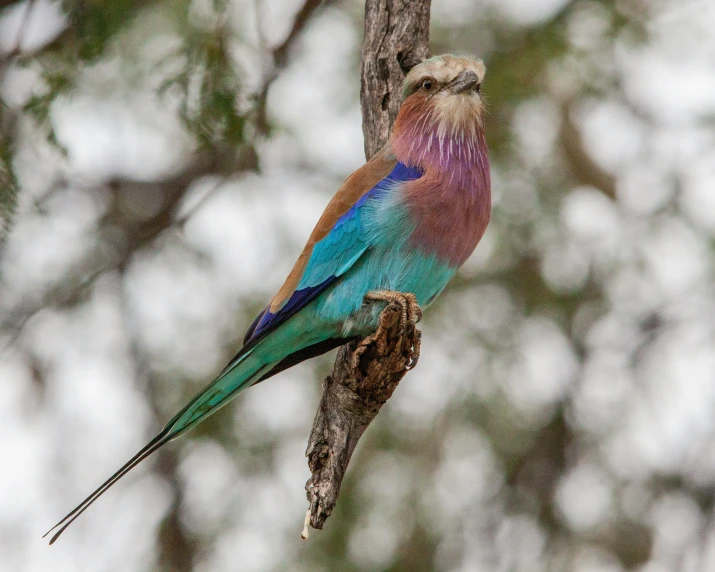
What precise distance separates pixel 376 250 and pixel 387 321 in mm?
479

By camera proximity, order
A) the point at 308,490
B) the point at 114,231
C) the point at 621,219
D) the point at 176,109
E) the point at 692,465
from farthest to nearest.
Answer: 1. the point at 621,219
2. the point at 692,465
3. the point at 114,231
4. the point at 176,109
5. the point at 308,490

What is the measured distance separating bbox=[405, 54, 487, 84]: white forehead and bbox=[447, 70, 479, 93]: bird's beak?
0.07 ft

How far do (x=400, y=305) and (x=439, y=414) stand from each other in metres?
2.95

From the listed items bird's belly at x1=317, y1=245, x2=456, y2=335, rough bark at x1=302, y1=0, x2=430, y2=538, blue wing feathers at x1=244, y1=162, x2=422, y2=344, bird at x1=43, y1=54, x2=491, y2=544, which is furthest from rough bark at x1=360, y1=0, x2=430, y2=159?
rough bark at x1=302, y1=0, x2=430, y2=538

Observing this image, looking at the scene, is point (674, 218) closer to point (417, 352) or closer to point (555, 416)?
point (555, 416)

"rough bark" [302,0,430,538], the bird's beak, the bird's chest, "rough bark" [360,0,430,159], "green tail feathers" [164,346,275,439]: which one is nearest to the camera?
"rough bark" [302,0,430,538]

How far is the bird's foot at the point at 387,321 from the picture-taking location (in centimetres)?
356

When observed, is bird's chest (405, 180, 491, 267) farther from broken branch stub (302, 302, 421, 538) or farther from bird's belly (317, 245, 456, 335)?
broken branch stub (302, 302, 421, 538)

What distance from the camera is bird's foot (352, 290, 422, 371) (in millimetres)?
3557

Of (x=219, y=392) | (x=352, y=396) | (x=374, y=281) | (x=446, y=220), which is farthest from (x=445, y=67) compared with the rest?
(x=219, y=392)

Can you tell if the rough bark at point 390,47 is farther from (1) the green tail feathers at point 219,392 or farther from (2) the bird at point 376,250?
(1) the green tail feathers at point 219,392

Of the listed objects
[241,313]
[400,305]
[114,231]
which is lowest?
[241,313]

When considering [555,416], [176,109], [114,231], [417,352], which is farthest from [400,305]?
[555,416]

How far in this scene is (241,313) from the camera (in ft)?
21.1
